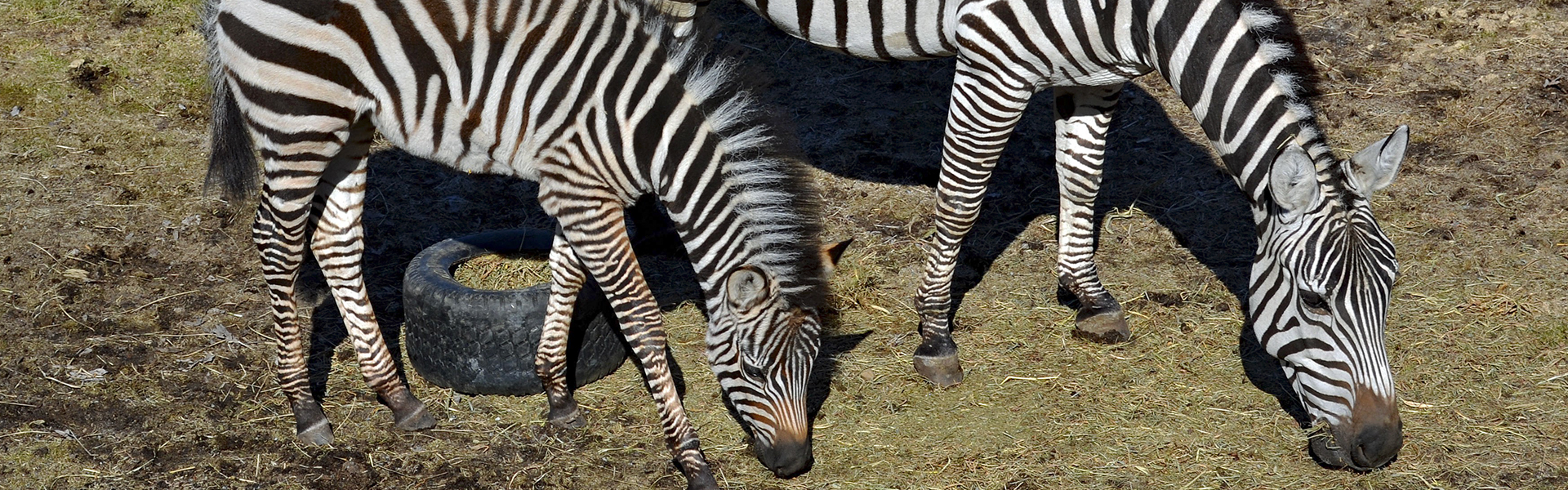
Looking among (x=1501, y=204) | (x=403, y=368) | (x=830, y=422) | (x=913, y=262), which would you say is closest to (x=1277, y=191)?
(x=830, y=422)

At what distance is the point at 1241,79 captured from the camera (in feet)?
17.4

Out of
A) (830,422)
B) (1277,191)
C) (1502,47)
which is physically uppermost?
(1277,191)

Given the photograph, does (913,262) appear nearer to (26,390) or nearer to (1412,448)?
(1412,448)

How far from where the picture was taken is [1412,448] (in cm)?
579

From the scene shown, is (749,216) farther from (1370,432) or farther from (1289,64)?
(1370,432)

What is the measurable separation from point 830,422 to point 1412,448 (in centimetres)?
278

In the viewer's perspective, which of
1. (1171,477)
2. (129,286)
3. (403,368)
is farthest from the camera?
(129,286)

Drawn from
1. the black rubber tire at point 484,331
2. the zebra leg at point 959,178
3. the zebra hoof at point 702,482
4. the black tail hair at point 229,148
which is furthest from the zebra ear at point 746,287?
the black tail hair at point 229,148

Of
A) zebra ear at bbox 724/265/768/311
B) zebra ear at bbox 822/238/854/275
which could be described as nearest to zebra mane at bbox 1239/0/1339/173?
zebra ear at bbox 822/238/854/275

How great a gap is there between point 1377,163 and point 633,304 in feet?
10.6

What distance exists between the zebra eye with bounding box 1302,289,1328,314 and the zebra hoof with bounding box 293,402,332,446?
461 cm

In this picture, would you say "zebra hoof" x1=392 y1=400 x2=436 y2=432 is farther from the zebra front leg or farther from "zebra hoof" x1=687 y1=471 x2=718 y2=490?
"zebra hoof" x1=687 y1=471 x2=718 y2=490

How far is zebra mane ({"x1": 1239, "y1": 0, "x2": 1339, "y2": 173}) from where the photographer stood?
17.0ft

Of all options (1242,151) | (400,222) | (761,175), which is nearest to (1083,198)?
(1242,151)
